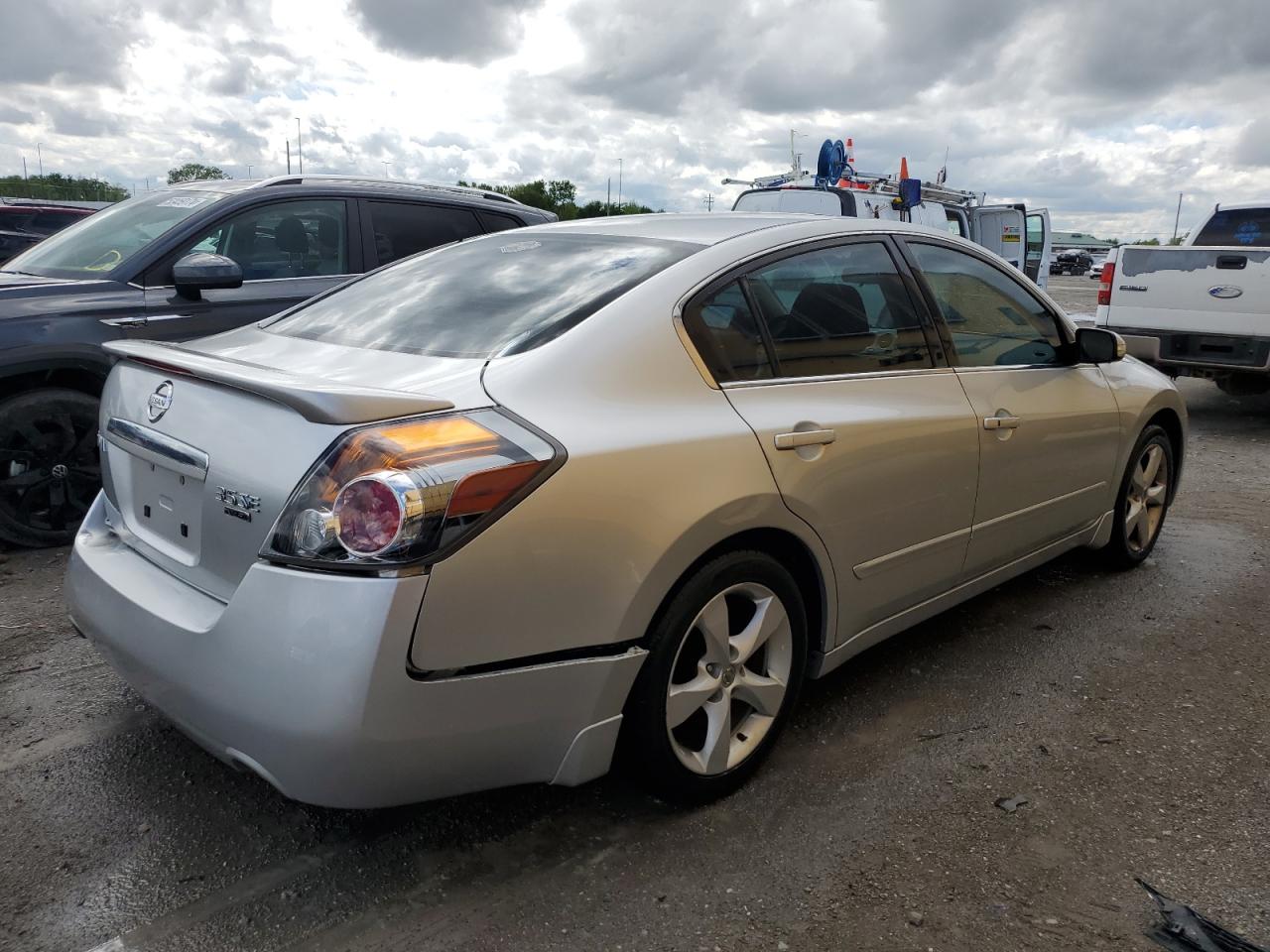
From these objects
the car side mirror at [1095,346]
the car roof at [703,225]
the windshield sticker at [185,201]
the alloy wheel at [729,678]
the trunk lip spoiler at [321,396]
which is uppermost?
the windshield sticker at [185,201]

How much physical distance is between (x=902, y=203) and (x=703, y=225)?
1141cm

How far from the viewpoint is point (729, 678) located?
2678mm

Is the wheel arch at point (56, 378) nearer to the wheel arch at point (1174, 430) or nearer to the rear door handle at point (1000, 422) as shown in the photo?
the rear door handle at point (1000, 422)

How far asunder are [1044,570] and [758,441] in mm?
2803

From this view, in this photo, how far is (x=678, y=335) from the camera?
103 inches

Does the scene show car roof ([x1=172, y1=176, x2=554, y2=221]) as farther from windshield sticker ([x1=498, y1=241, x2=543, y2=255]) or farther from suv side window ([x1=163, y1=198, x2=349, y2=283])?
windshield sticker ([x1=498, y1=241, x2=543, y2=255])

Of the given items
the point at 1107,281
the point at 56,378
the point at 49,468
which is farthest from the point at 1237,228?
the point at 49,468

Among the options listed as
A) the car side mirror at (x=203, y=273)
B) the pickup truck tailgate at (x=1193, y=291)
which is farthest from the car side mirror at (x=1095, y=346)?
the pickup truck tailgate at (x=1193, y=291)

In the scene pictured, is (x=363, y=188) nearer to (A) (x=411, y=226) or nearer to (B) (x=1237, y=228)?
(A) (x=411, y=226)

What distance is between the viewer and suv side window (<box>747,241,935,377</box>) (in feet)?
9.53

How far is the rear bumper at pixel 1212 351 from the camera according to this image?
8250 millimetres

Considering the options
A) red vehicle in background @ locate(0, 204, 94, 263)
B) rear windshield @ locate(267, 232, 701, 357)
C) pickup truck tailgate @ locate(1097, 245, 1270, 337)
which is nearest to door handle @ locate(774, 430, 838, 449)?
rear windshield @ locate(267, 232, 701, 357)

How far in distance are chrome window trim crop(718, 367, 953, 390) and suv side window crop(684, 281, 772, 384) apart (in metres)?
0.02

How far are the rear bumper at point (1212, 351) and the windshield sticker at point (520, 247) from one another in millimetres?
6358
